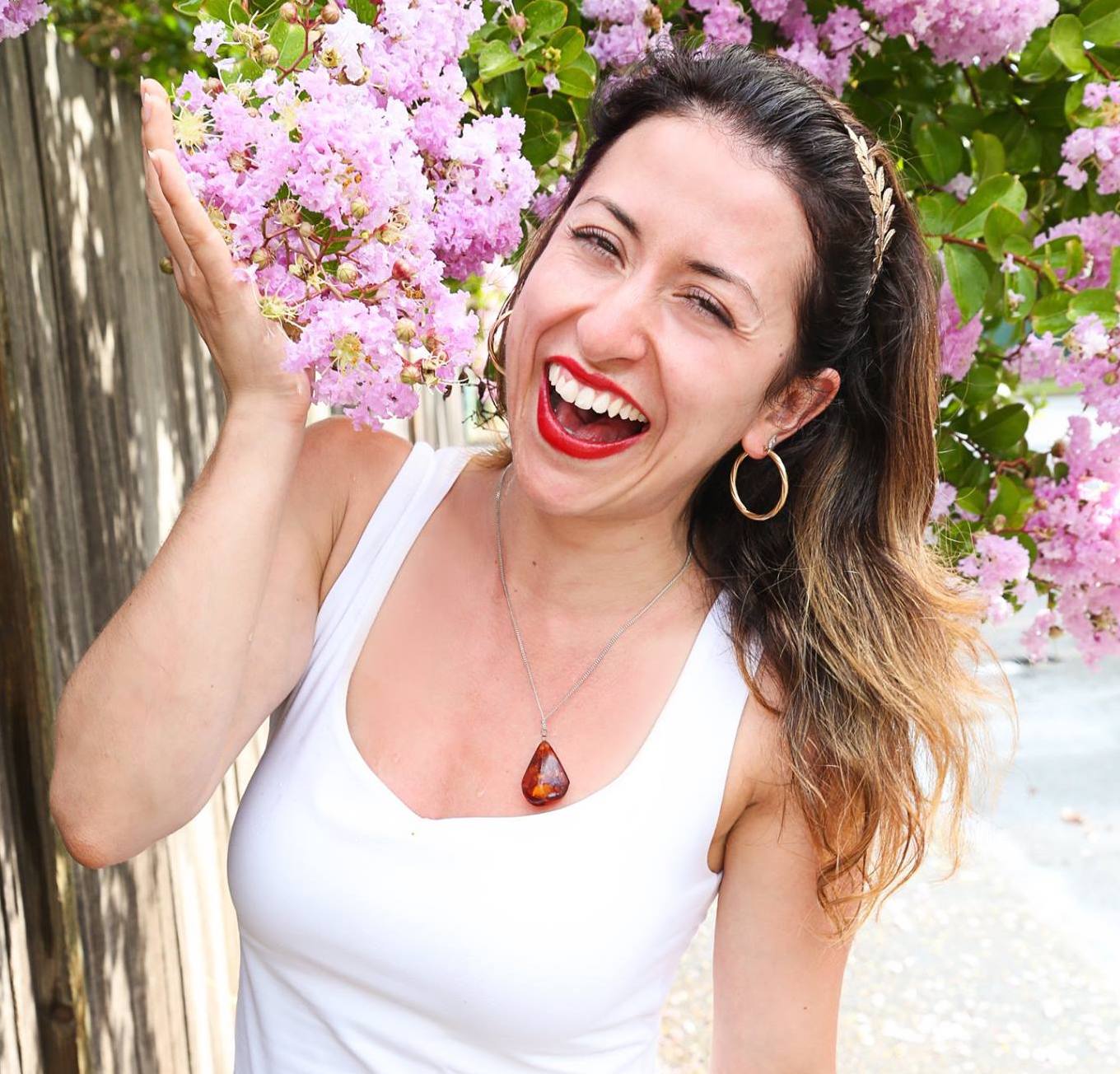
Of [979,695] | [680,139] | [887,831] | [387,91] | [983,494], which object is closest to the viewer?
[387,91]

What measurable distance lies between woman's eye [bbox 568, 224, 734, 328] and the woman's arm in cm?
61

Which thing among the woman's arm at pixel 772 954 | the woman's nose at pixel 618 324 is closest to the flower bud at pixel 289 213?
the woman's nose at pixel 618 324

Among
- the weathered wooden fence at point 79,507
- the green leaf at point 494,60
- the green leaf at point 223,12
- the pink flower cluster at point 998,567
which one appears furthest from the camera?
the pink flower cluster at point 998,567

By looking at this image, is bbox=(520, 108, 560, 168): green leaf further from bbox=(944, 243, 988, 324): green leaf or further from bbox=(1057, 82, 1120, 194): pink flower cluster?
bbox=(1057, 82, 1120, 194): pink flower cluster

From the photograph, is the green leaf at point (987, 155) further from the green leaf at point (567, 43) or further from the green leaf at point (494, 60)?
the green leaf at point (494, 60)

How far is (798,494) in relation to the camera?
1.95 m

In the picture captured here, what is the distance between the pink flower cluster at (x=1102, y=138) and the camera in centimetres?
192

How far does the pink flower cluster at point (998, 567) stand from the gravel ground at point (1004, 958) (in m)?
1.54

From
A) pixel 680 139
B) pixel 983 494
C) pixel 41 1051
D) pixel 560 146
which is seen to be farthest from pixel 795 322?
pixel 41 1051

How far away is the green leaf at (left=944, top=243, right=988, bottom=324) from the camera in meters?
1.97

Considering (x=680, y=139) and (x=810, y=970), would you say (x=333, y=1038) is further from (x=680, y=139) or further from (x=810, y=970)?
(x=680, y=139)

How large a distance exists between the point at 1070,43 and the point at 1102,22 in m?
0.06

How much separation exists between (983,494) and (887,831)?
790 millimetres

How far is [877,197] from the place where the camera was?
1707 mm
